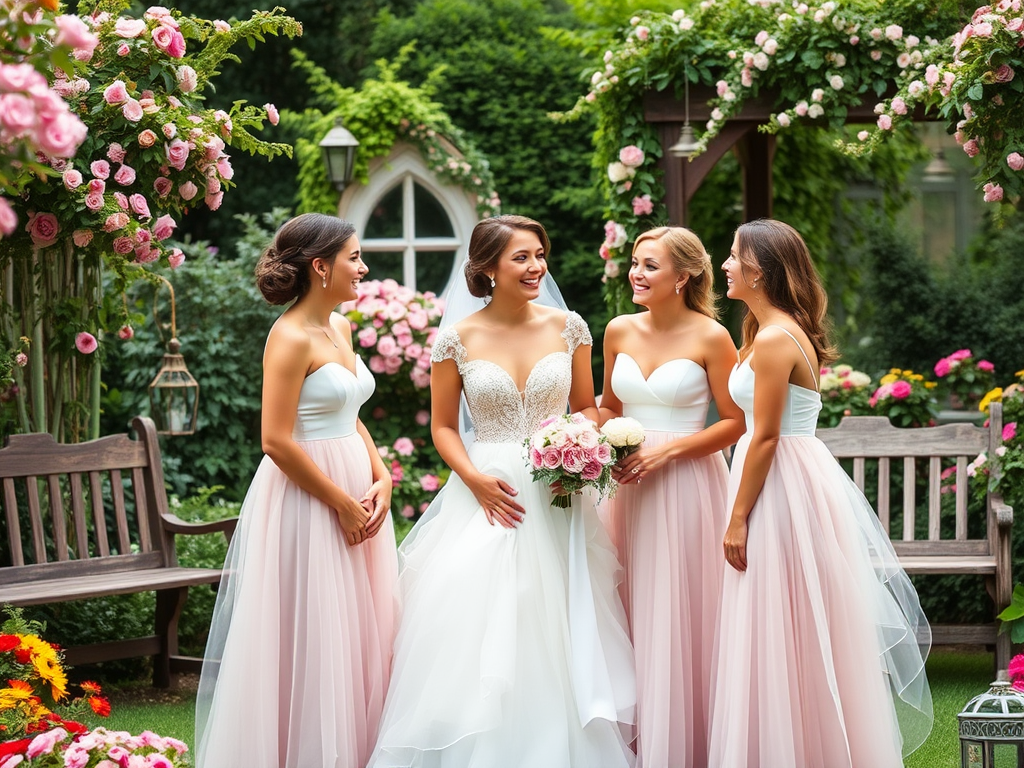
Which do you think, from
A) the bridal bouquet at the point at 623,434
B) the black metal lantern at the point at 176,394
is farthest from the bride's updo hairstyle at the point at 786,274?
the black metal lantern at the point at 176,394

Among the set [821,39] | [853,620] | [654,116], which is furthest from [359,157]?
[853,620]

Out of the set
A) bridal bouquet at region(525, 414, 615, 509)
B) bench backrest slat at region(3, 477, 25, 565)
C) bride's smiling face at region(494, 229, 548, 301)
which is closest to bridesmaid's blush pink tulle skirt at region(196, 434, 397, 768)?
bridal bouquet at region(525, 414, 615, 509)

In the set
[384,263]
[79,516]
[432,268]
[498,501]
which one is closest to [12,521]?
[79,516]

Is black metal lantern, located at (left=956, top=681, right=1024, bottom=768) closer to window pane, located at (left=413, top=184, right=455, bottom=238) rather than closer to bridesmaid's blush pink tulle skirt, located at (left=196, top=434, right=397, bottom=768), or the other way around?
bridesmaid's blush pink tulle skirt, located at (left=196, top=434, right=397, bottom=768)

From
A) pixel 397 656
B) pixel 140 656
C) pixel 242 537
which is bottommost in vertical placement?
pixel 140 656

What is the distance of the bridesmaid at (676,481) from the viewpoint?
4355mm

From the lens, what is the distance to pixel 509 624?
4250 millimetres

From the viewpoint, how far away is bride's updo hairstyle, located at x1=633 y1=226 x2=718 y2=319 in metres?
4.50

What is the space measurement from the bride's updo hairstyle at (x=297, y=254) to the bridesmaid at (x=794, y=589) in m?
1.44

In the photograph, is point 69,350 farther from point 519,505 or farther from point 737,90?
point 737,90

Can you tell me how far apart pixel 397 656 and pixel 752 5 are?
4.28 metres

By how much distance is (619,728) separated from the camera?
434 centimetres

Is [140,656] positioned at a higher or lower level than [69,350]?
lower

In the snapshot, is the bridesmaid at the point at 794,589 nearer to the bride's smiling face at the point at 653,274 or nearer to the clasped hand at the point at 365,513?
the bride's smiling face at the point at 653,274
